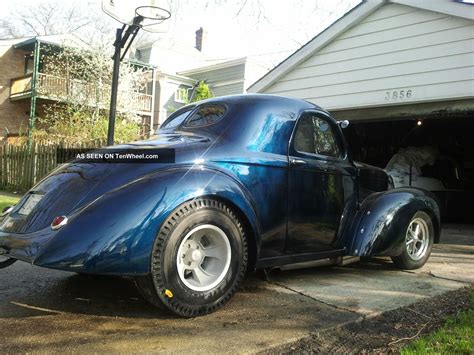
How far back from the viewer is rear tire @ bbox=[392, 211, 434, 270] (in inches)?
201

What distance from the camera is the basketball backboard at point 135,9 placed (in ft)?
23.3

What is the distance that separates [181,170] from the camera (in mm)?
3418

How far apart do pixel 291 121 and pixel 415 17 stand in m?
5.08

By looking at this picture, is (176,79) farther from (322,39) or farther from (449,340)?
(449,340)

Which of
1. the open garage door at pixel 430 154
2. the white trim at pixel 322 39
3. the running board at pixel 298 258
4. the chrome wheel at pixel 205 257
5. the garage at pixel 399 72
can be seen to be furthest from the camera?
the open garage door at pixel 430 154

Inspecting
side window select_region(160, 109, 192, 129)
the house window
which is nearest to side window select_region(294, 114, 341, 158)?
A: side window select_region(160, 109, 192, 129)

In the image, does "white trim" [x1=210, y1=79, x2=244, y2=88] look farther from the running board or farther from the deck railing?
the running board

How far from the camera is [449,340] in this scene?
122 inches

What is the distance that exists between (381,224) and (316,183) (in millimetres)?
908

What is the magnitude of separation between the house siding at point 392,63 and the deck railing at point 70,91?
12020mm

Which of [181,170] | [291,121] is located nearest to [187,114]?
[291,121]

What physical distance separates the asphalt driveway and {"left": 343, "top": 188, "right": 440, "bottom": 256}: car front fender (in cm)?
33

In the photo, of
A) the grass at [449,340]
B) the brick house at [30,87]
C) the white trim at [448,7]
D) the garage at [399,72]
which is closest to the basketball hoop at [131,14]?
the garage at [399,72]

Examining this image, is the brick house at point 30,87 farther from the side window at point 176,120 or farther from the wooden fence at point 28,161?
the side window at point 176,120
